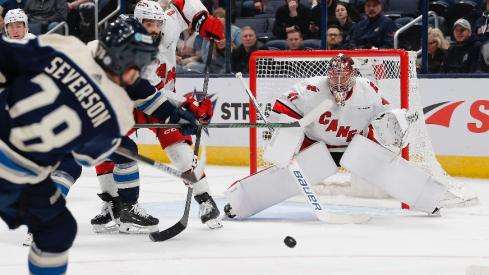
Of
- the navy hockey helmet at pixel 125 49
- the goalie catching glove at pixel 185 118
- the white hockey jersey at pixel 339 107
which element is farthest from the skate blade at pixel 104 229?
the navy hockey helmet at pixel 125 49

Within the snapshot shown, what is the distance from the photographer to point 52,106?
6.79 ft

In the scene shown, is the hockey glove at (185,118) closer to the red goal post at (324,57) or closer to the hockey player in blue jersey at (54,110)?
the hockey player in blue jersey at (54,110)

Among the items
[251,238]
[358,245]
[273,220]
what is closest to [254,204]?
[273,220]

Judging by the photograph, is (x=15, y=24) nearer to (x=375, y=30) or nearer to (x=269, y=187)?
(x=269, y=187)

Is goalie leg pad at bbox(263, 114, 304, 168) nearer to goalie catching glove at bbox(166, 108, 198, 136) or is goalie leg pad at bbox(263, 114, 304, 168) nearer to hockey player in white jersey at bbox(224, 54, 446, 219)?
hockey player in white jersey at bbox(224, 54, 446, 219)

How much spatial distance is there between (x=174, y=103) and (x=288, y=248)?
2.52 feet

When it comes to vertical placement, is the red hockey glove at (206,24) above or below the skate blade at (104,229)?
above

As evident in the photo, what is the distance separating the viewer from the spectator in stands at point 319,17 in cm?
652

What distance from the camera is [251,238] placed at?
367 centimetres

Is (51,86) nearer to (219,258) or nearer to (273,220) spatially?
(219,258)

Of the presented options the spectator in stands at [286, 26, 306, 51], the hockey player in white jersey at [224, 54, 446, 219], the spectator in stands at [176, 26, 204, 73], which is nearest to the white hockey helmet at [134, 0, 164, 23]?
the hockey player in white jersey at [224, 54, 446, 219]

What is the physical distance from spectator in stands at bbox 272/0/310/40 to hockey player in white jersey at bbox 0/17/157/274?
4631mm

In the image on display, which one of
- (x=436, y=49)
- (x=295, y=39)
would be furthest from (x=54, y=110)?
(x=295, y=39)

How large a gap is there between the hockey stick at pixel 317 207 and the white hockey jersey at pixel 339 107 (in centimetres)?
34
